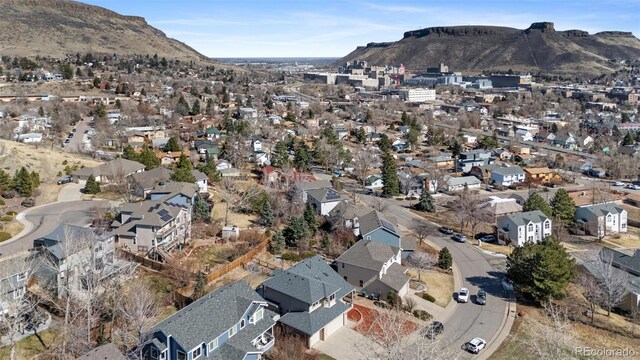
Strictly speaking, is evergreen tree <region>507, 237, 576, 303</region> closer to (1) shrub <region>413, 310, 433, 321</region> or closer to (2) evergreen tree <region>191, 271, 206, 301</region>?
(1) shrub <region>413, 310, 433, 321</region>

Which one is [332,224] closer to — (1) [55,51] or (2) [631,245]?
(2) [631,245]

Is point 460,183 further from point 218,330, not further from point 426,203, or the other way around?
point 218,330

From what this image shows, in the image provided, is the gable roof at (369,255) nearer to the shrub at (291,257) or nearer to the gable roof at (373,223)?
the gable roof at (373,223)

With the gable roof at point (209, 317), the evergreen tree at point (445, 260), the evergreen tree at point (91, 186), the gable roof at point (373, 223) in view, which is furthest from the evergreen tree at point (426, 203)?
the evergreen tree at point (91, 186)

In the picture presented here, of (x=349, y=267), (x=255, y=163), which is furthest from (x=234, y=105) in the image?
(x=349, y=267)

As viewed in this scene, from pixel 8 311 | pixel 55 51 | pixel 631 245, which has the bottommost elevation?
pixel 631 245
